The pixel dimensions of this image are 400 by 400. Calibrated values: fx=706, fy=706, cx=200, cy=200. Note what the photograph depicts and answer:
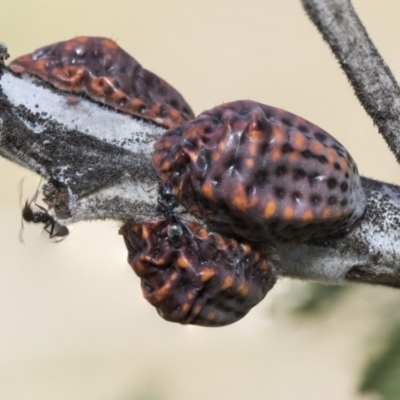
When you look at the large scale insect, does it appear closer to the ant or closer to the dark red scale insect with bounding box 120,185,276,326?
the dark red scale insect with bounding box 120,185,276,326

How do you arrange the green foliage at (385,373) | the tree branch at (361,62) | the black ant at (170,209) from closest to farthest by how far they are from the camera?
1. the tree branch at (361,62)
2. the black ant at (170,209)
3. the green foliage at (385,373)

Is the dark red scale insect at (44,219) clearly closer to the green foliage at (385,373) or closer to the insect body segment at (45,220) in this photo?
the insect body segment at (45,220)

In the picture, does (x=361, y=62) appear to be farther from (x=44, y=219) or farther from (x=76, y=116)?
(x=44, y=219)

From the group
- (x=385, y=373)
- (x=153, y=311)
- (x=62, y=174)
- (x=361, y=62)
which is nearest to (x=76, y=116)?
(x=62, y=174)

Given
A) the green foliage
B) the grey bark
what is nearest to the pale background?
the green foliage

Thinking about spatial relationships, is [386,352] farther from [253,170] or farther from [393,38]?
[393,38]

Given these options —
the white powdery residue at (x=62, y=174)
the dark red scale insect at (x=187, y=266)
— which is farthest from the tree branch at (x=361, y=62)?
the white powdery residue at (x=62, y=174)

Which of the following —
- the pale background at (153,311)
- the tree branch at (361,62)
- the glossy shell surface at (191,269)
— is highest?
the tree branch at (361,62)
